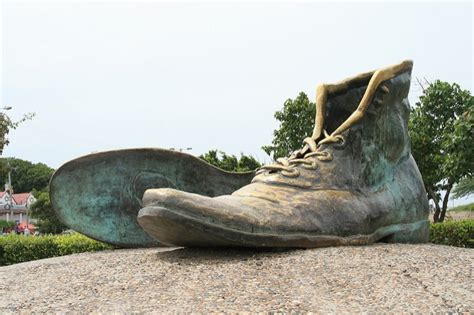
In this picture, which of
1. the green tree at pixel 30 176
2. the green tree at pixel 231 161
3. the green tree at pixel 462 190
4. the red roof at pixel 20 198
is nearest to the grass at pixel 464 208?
the green tree at pixel 462 190

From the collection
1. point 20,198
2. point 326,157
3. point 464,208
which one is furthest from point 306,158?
point 20,198

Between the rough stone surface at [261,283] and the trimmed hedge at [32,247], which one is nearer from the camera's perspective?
the rough stone surface at [261,283]

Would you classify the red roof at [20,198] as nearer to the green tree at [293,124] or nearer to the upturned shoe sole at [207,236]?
the green tree at [293,124]

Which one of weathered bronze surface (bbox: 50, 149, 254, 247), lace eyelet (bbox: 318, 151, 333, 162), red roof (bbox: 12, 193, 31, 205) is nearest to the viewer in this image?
lace eyelet (bbox: 318, 151, 333, 162)

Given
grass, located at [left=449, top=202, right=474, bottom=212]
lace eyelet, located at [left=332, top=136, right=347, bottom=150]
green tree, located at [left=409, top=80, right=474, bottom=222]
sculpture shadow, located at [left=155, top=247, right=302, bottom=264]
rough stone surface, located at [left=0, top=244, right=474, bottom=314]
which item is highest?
green tree, located at [left=409, top=80, right=474, bottom=222]

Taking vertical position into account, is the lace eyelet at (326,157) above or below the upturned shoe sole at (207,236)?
above

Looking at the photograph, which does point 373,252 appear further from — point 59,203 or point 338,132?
point 59,203

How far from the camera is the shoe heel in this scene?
3.37 metres

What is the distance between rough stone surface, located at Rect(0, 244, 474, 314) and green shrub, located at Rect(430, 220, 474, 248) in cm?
516

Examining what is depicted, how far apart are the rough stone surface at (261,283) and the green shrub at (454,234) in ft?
16.9

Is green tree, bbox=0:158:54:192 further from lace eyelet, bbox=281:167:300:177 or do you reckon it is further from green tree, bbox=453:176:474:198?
lace eyelet, bbox=281:167:300:177

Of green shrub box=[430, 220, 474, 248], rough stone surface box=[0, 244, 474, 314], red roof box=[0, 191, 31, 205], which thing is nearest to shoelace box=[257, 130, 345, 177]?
rough stone surface box=[0, 244, 474, 314]

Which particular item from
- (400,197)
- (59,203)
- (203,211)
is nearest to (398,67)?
(400,197)

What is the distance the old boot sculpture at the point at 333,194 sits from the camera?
2.56 meters
